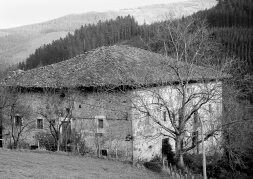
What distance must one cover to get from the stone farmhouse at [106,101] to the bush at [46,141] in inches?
14.4

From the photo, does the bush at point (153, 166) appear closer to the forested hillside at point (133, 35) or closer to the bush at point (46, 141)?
the bush at point (46, 141)

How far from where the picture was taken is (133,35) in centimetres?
13912

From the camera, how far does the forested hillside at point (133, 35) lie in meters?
118

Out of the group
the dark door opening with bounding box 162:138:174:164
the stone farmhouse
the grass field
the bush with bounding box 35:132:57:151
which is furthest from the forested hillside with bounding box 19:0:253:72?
the grass field

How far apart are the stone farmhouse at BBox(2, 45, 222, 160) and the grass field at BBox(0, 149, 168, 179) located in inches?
117

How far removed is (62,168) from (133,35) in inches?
4888

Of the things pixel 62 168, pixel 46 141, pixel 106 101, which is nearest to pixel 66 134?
pixel 46 141

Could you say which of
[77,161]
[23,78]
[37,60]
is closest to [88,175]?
[77,161]

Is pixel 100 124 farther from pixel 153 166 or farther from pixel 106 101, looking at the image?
pixel 153 166

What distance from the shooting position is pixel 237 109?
27.6 meters

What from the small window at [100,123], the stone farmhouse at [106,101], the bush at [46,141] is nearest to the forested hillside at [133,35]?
the stone farmhouse at [106,101]

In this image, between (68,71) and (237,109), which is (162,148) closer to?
(237,109)

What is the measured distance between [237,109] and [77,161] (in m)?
13.0

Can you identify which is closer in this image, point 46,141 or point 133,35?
point 46,141
